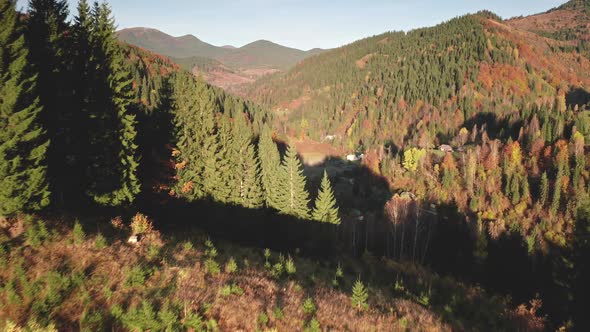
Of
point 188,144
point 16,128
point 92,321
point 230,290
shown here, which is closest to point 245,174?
point 188,144

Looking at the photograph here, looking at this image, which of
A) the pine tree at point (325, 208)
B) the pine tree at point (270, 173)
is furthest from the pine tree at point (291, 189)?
the pine tree at point (325, 208)

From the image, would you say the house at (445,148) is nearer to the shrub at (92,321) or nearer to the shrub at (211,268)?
the shrub at (211,268)

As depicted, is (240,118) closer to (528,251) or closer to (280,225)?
(280,225)

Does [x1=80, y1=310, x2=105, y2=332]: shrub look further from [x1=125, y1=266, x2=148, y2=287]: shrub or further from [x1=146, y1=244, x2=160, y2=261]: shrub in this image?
[x1=146, y1=244, x2=160, y2=261]: shrub

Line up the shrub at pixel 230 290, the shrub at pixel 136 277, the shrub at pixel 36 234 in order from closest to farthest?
1. the shrub at pixel 136 277
2. the shrub at pixel 230 290
3. the shrub at pixel 36 234

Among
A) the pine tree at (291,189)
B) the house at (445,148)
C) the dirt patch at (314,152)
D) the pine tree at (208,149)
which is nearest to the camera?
the pine tree at (208,149)

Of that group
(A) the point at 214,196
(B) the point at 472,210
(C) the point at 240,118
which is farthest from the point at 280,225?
(B) the point at 472,210

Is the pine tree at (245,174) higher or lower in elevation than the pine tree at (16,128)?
lower
